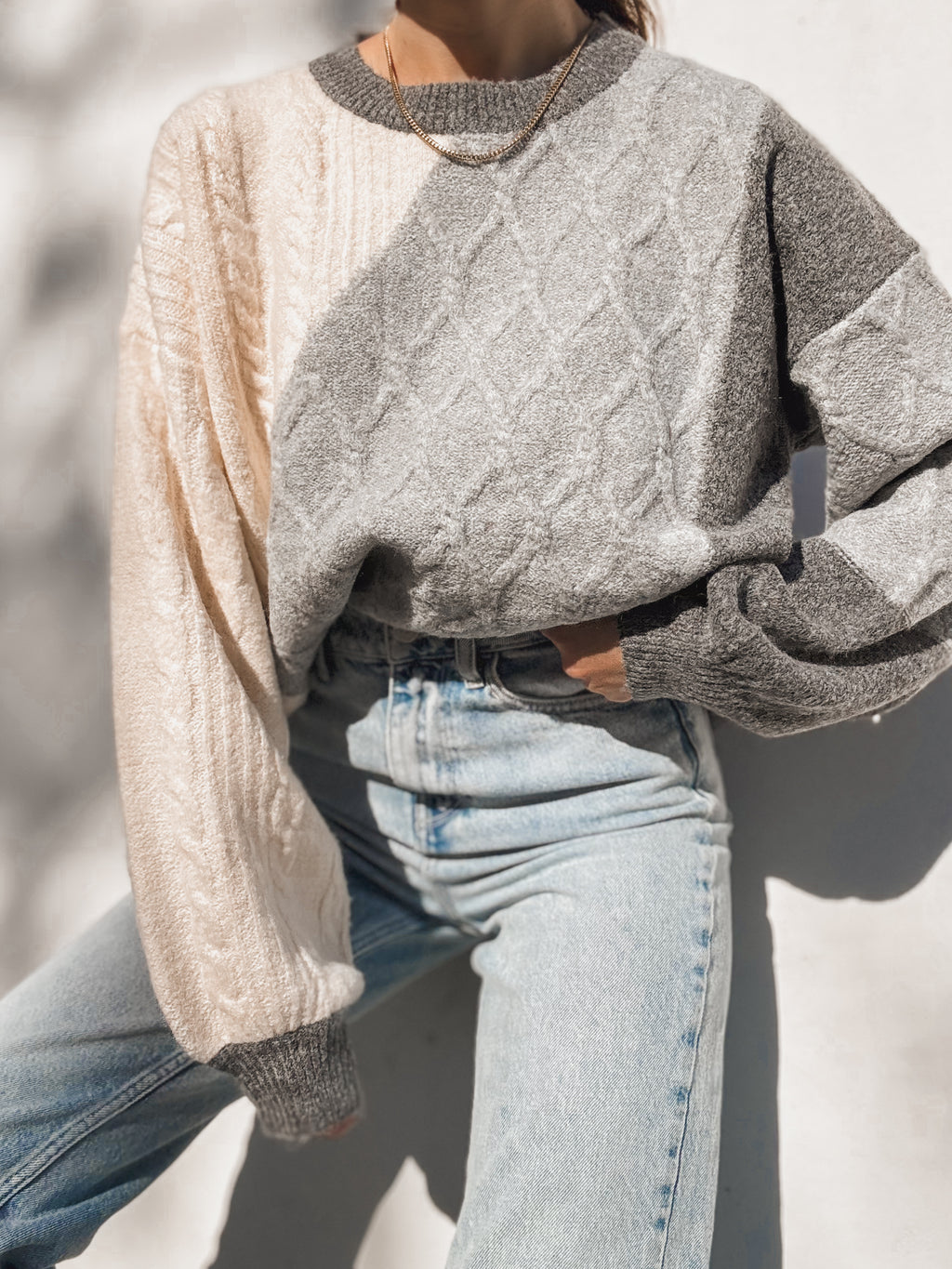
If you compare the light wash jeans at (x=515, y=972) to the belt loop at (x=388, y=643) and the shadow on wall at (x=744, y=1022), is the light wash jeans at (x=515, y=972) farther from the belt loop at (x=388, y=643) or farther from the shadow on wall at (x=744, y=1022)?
the shadow on wall at (x=744, y=1022)

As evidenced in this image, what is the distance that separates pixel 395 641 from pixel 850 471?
0.40 m

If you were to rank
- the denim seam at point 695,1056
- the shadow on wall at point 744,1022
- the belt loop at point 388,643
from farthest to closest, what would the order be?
the shadow on wall at point 744,1022 < the belt loop at point 388,643 < the denim seam at point 695,1056

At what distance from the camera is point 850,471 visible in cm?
79

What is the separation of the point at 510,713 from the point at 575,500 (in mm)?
199

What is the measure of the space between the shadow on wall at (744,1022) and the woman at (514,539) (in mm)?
252

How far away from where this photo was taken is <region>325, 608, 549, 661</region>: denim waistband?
0.83 m

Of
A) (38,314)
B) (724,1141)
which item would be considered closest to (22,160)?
(38,314)

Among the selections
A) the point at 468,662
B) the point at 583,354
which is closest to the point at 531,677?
the point at 468,662

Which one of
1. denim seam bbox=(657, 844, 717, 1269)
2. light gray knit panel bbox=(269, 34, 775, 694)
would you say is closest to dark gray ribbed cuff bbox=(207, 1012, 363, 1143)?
denim seam bbox=(657, 844, 717, 1269)

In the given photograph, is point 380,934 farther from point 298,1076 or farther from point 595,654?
point 595,654

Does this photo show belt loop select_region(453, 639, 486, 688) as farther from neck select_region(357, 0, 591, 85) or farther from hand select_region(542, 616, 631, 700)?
neck select_region(357, 0, 591, 85)

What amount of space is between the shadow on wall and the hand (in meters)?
0.35

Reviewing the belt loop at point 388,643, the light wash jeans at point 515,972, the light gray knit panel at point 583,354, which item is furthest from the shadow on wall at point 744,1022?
the belt loop at point 388,643

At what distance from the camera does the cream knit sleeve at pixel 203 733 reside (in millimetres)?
790
